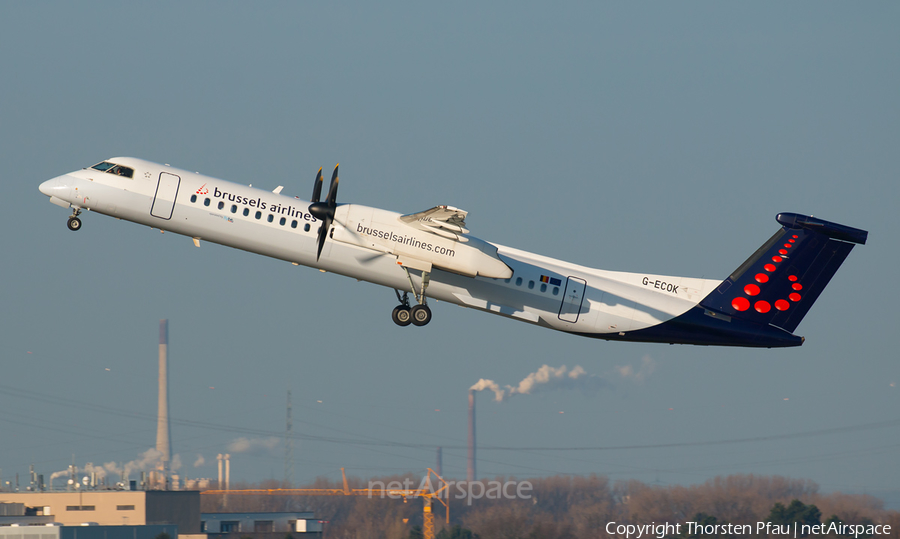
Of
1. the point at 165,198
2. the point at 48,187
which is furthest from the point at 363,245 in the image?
the point at 48,187

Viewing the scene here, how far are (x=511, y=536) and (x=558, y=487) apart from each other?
46.8ft

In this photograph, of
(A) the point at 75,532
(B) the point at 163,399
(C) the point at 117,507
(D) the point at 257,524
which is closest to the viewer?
(A) the point at 75,532

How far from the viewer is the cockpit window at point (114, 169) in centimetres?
2678

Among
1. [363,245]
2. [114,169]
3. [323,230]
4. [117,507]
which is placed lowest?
[117,507]

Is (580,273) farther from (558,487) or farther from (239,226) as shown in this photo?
(558,487)

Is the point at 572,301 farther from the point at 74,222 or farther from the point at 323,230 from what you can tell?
the point at 74,222

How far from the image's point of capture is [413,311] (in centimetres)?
2702

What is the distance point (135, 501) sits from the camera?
204 feet

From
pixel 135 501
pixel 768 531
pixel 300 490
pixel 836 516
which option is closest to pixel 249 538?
pixel 135 501

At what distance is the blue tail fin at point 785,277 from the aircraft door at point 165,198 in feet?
50.8

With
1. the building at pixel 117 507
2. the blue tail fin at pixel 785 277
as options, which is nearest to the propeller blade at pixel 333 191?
the blue tail fin at pixel 785 277

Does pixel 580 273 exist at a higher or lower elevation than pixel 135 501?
higher

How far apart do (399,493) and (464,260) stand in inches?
1742

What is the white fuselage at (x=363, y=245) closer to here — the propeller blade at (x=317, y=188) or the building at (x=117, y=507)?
the propeller blade at (x=317, y=188)
